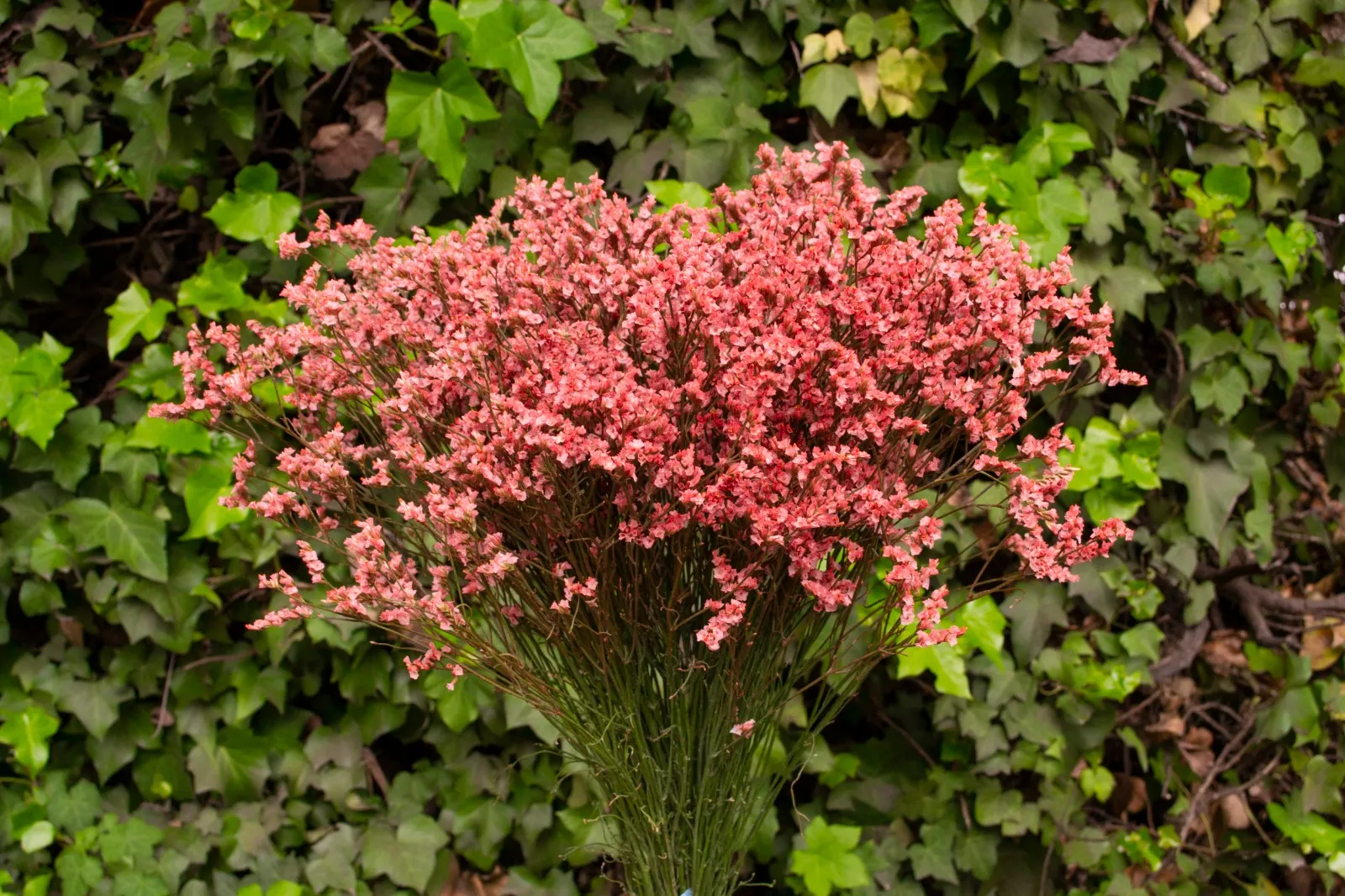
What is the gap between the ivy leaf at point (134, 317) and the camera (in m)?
1.70

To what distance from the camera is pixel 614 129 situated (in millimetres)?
1675

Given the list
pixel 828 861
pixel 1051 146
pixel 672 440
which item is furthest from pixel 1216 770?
pixel 672 440

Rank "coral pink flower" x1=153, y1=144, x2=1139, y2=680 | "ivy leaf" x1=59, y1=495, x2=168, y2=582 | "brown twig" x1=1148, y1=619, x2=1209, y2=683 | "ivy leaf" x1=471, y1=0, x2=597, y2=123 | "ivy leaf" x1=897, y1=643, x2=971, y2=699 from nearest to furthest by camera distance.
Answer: "coral pink flower" x1=153, y1=144, x2=1139, y2=680 → "ivy leaf" x1=471, y1=0, x2=597, y2=123 → "ivy leaf" x1=897, y1=643, x2=971, y2=699 → "ivy leaf" x1=59, y1=495, x2=168, y2=582 → "brown twig" x1=1148, y1=619, x2=1209, y2=683

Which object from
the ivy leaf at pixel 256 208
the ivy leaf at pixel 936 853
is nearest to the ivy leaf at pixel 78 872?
the ivy leaf at pixel 256 208

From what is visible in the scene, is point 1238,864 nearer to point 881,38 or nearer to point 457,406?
point 881,38

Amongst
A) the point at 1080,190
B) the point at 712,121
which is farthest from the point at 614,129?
the point at 1080,190

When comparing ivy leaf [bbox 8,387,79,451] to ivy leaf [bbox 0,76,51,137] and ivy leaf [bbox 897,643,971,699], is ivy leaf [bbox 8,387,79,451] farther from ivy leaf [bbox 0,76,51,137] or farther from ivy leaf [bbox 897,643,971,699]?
ivy leaf [bbox 897,643,971,699]

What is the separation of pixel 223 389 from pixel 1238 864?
1683mm

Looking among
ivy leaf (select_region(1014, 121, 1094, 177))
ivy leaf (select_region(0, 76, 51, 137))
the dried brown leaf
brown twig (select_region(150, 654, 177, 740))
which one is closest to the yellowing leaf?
the dried brown leaf

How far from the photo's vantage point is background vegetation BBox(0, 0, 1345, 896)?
167 cm

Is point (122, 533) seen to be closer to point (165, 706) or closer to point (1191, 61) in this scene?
point (165, 706)

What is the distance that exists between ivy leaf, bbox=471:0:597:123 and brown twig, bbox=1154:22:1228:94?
88 centimetres

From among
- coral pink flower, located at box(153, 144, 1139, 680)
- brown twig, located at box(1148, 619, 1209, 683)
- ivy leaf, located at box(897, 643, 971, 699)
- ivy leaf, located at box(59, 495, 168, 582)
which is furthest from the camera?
brown twig, located at box(1148, 619, 1209, 683)

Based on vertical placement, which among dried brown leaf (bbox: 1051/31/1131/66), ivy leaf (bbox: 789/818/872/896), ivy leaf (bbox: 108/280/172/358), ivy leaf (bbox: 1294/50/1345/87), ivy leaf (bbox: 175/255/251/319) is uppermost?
dried brown leaf (bbox: 1051/31/1131/66)
